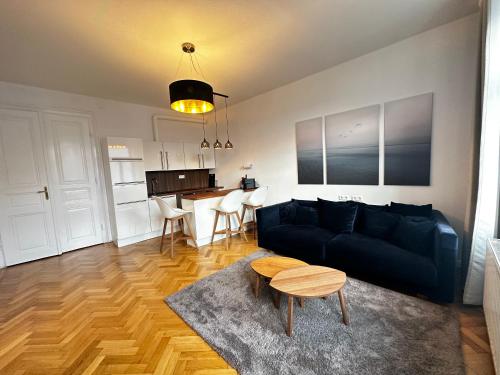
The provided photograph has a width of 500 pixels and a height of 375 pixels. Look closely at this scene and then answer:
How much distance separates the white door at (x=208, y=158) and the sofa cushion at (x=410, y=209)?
420cm

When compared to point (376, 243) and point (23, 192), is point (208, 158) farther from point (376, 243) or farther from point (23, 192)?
point (376, 243)

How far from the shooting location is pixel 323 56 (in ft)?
9.57

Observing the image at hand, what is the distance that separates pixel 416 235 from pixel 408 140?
4.22 feet

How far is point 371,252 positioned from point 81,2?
3.63 meters

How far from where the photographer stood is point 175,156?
16.1ft

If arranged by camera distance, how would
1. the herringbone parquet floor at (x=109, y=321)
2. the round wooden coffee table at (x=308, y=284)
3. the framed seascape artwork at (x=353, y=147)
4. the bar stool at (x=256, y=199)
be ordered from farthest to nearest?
the bar stool at (x=256, y=199), the framed seascape artwork at (x=353, y=147), the round wooden coffee table at (x=308, y=284), the herringbone parquet floor at (x=109, y=321)

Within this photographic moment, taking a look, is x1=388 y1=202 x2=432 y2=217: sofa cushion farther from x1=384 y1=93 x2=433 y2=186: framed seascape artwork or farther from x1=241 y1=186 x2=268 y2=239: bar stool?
x1=241 y1=186 x2=268 y2=239: bar stool

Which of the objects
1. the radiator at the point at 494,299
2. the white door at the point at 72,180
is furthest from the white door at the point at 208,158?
the radiator at the point at 494,299

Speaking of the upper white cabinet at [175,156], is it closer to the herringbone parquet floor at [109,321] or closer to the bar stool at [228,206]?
the bar stool at [228,206]

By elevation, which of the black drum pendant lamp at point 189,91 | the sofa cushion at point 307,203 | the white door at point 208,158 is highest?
the black drum pendant lamp at point 189,91

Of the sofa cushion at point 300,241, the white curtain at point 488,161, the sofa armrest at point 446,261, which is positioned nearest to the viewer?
the white curtain at point 488,161

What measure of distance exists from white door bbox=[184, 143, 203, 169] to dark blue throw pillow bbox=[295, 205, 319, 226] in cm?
307

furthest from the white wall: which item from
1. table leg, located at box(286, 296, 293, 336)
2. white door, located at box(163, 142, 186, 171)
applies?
white door, located at box(163, 142, 186, 171)

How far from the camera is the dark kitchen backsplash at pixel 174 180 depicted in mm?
4754
